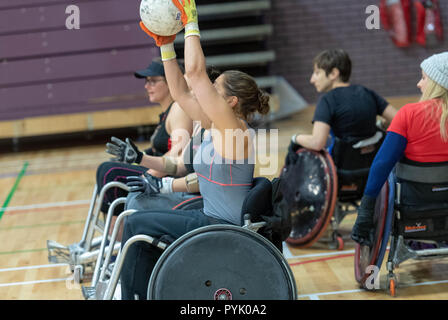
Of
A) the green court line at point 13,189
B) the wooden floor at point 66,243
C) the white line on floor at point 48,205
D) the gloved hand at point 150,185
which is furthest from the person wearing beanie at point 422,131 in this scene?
the green court line at point 13,189

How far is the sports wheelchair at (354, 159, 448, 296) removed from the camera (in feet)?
10.2

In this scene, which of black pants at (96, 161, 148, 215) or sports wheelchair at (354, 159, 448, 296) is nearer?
sports wheelchair at (354, 159, 448, 296)

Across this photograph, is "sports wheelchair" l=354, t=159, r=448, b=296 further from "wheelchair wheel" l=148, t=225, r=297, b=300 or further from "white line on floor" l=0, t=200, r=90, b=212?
"white line on floor" l=0, t=200, r=90, b=212

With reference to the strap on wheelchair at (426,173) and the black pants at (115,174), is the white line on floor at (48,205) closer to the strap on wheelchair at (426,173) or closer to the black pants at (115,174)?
the black pants at (115,174)

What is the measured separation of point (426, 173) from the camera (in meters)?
3.09

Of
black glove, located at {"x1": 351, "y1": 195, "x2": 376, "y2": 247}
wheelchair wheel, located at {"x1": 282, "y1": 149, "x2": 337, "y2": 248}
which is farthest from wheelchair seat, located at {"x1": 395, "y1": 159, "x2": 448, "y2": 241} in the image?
wheelchair wheel, located at {"x1": 282, "y1": 149, "x2": 337, "y2": 248}

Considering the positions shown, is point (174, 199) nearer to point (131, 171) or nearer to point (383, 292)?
point (131, 171)

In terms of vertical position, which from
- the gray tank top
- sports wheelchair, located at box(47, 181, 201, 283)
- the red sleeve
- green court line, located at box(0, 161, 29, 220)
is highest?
the red sleeve

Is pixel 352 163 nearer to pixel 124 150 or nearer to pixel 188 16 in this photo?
pixel 124 150

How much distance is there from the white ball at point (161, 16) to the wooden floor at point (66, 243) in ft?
5.29

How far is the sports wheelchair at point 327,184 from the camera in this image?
12.9ft

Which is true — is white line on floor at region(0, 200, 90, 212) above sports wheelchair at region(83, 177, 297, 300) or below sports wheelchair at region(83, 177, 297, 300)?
below

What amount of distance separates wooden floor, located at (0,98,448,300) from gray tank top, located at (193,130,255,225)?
1027 millimetres
